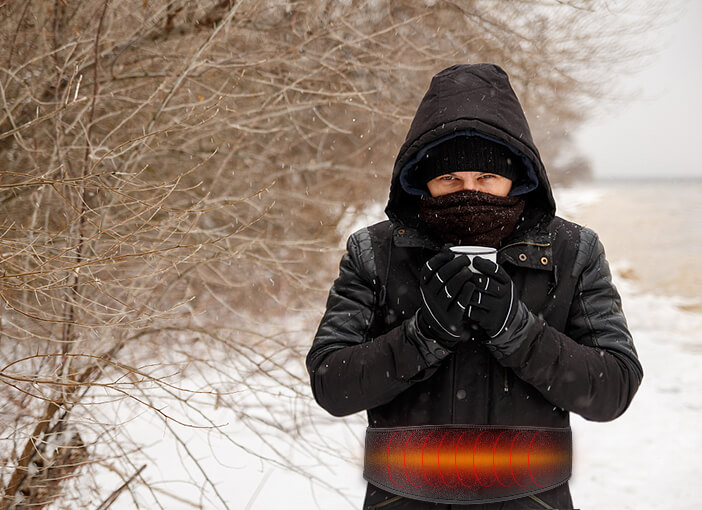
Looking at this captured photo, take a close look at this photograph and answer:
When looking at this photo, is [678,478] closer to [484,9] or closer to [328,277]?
[328,277]

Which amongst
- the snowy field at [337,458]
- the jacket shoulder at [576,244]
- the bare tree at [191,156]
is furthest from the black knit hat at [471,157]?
the snowy field at [337,458]

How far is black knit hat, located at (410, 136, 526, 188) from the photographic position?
5.03 ft

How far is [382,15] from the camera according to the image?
14.1 feet

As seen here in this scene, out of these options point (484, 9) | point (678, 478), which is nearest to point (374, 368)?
point (484, 9)

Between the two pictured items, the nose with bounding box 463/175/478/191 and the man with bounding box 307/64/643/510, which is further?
the nose with bounding box 463/175/478/191

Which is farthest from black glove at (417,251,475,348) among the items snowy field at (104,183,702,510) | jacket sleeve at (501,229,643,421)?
snowy field at (104,183,702,510)

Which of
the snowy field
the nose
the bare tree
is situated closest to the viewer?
the nose

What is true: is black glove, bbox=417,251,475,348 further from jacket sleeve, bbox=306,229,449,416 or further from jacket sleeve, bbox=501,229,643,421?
jacket sleeve, bbox=501,229,643,421

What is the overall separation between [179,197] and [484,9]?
9.22ft

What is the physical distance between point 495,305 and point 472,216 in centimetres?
29

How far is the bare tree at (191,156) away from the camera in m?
2.64

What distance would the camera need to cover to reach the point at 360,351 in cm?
145

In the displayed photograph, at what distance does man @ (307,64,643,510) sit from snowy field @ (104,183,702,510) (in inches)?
63.1

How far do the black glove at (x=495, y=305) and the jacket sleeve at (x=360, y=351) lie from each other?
0.12 meters
